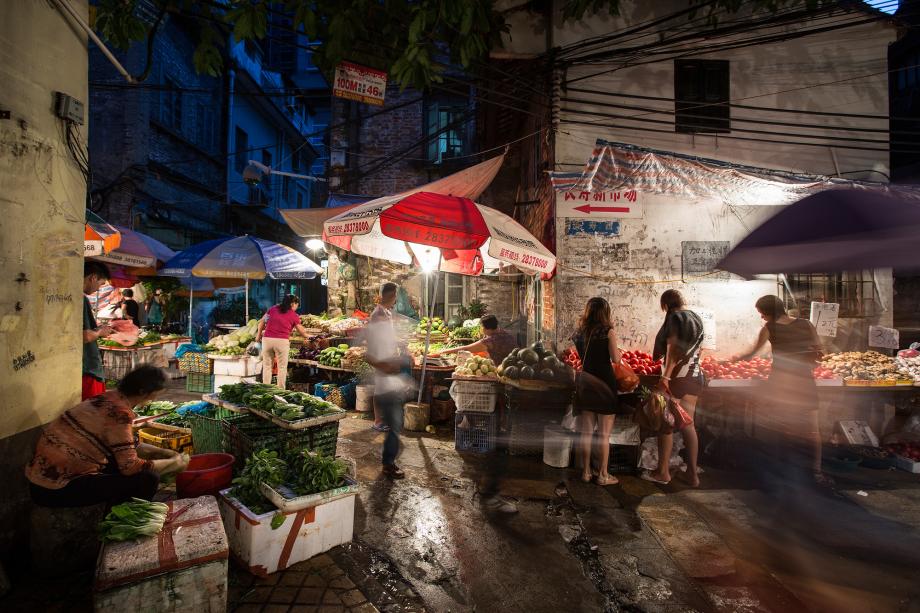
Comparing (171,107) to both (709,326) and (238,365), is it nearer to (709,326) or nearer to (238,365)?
(238,365)

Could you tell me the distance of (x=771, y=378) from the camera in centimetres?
597

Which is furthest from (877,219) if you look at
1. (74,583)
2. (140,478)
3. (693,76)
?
(693,76)

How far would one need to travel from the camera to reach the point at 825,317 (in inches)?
297

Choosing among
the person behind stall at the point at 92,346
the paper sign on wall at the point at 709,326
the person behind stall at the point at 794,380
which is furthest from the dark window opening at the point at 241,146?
the person behind stall at the point at 794,380

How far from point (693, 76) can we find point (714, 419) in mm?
6266

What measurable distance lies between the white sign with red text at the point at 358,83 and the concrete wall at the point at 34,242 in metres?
3.11

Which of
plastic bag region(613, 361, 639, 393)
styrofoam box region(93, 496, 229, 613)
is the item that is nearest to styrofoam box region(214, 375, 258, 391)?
styrofoam box region(93, 496, 229, 613)

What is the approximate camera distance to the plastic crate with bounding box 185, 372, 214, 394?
32.2 ft

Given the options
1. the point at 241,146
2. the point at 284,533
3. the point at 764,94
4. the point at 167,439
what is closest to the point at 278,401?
the point at 167,439

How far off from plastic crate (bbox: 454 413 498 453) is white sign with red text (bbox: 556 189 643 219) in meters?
3.70

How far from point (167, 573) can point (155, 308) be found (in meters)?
15.0

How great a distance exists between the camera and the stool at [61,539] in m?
3.39

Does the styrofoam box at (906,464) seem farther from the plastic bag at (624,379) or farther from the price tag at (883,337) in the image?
the plastic bag at (624,379)

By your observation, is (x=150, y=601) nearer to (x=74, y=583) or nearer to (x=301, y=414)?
(x=74, y=583)
